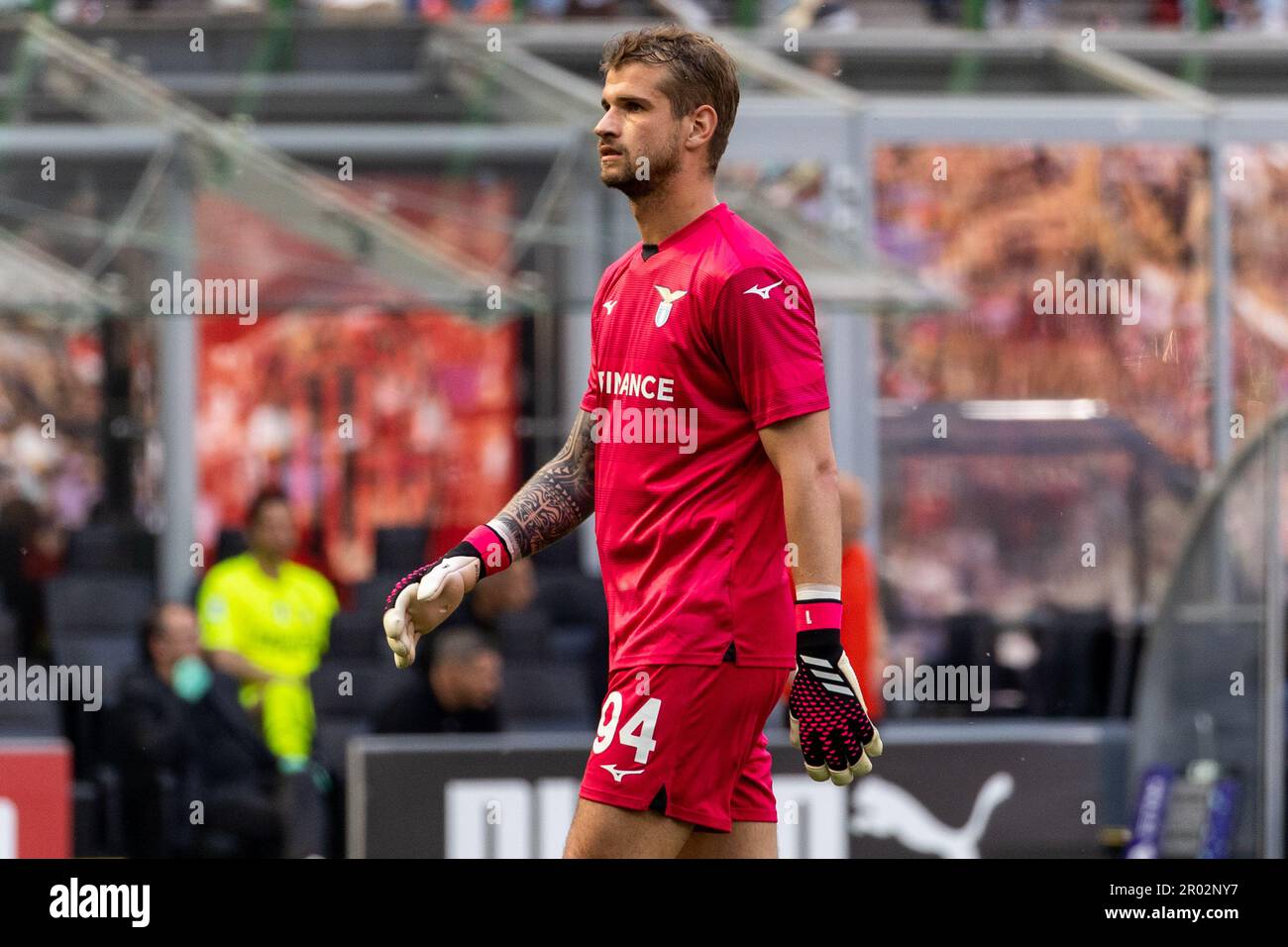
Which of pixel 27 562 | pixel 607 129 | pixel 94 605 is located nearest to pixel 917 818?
pixel 94 605

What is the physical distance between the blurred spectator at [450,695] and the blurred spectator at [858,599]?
52.0 inches

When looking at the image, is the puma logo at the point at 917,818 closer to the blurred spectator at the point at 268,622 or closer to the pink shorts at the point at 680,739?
the blurred spectator at the point at 268,622

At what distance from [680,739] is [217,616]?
5523mm

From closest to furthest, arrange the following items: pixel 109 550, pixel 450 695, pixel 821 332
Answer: pixel 450 695 < pixel 821 332 < pixel 109 550

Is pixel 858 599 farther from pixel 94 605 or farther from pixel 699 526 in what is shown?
pixel 699 526

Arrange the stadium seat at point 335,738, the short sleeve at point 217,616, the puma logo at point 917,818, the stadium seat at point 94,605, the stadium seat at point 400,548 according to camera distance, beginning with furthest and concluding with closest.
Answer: the stadium seat at point 400,548
the stadium seat at point 94,605
the short sleeve at point 217,616
the stadium seat at point 335,738
the puma logo at point 917,818

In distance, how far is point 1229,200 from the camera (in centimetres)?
1234

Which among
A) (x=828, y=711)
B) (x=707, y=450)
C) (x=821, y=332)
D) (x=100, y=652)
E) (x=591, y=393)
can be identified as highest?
(x=821, y=332)

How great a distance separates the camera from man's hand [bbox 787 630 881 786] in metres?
3.63

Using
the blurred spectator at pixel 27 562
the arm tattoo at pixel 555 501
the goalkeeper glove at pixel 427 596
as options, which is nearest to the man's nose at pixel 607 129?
the arm tattoo at pixel 555 501

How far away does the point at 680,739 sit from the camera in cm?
373

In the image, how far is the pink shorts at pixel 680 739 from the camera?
3.74m

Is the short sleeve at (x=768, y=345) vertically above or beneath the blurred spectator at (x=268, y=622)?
above
